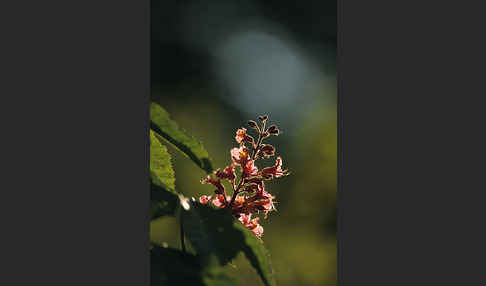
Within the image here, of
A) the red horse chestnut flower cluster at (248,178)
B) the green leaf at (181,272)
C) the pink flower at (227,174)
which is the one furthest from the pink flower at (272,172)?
the green leaf at (181,272)

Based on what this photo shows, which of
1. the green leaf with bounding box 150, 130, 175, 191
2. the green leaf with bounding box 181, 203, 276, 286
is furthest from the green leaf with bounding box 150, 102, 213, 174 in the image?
the green leaf with bounding box 181, 203, 276, 286

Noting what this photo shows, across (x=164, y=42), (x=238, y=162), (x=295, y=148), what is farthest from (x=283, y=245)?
(x=238, y=162)

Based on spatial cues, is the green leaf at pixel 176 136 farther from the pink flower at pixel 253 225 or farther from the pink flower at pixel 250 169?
the pink flower at pixel 253 225

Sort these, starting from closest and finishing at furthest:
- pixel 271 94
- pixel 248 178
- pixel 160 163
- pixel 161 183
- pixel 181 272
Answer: pixel 181 272 < pixel 161 183 < pixel 160 163 < pixel 248 178 < pixel 271 94

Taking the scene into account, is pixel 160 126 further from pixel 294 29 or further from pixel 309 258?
pixel 309 258

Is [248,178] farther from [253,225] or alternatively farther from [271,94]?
[271,94]

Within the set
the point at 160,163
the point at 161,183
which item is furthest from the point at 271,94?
the point at 161,183
